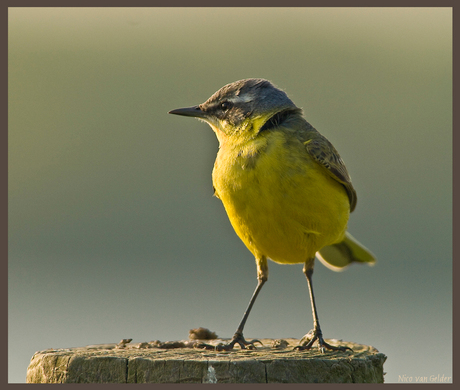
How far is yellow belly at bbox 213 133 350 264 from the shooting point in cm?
570

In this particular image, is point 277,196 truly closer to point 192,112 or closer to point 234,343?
point 234,343

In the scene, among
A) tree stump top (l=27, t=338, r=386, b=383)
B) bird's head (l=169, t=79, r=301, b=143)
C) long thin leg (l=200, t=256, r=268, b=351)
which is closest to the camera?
tree stump top (l=27, t=338, r=386, b=383)

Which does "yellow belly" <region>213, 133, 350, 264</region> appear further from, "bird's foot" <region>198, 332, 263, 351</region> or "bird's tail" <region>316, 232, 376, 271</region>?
"bird's tail" <region>316, 232, 376, 271</region>

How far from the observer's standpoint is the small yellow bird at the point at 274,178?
5.73m

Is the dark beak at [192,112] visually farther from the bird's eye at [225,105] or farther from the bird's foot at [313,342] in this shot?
the bird's foot at [313,342]

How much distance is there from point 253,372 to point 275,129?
2642 millimetres

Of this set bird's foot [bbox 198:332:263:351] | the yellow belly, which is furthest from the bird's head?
bird's foot [bbox 198:332:263:351]

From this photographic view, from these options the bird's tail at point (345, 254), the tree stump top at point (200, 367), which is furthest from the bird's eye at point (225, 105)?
the tree stump top at point (200, 367)

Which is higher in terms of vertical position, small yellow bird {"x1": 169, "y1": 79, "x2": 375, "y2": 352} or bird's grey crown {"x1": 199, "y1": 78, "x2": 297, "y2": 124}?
bird's grey crown {"x1": 199, "y1": 78, "x2": 297, "y2": 124}

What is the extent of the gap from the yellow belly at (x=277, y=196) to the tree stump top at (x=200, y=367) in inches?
49.7

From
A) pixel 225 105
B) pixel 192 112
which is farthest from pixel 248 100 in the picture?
pixel 192 112

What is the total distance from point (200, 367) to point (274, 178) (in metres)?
2.01

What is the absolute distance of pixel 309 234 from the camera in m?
5.99

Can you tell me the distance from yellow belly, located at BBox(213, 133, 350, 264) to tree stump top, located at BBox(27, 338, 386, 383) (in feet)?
4.14
